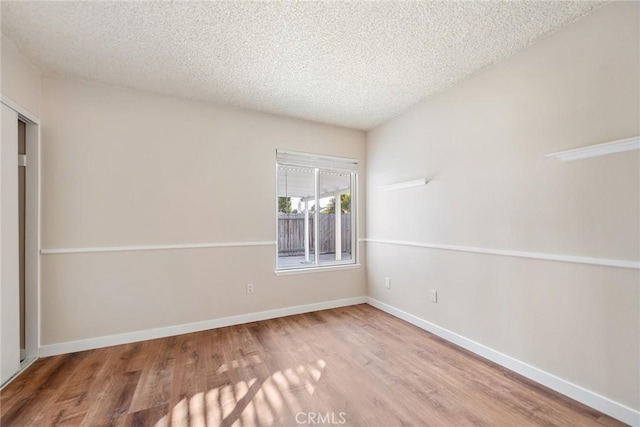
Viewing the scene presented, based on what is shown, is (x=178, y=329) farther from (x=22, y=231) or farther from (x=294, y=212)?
(x=294, y=212)

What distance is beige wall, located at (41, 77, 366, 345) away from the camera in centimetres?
245

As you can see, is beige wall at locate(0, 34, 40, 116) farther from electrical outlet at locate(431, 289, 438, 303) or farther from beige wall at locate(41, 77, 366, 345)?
electrical outlet at locate(431, 289, 438, 303)

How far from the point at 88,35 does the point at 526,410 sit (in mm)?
3919

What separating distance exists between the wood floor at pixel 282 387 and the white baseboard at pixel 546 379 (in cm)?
6

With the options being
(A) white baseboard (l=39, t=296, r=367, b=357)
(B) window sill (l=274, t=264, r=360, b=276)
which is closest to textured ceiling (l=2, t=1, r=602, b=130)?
(B) window sill (l=274, t=264, r=360, b=276)

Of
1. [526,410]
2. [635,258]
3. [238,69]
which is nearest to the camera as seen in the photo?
[635,258]

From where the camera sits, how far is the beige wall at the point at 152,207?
8.03 feet

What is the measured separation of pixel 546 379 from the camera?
1.93m

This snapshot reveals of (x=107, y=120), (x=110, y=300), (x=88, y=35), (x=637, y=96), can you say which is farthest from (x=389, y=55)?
(x=110, y=300)

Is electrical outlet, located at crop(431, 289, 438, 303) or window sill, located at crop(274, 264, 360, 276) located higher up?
window sill, located at crop(274, 264, 360, 276)

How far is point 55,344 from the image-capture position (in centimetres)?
239

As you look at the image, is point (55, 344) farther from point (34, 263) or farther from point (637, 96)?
point (637, 96)

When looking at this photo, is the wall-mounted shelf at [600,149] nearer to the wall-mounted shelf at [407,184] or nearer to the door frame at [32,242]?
the wall-mounted shelf at [407,184]

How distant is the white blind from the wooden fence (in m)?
0.68
